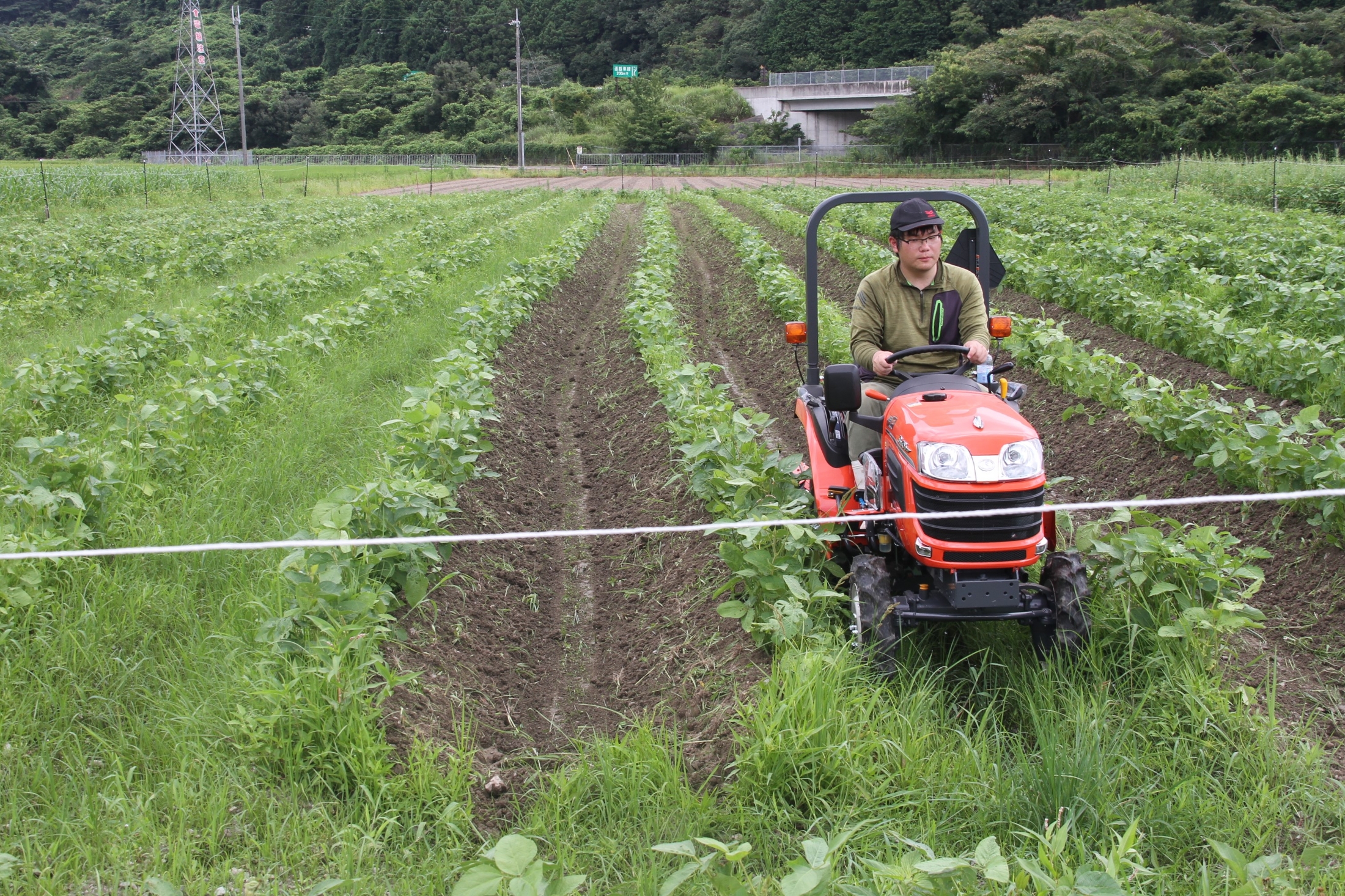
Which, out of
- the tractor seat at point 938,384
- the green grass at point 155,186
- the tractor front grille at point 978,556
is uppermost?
the green grass at point 155,186

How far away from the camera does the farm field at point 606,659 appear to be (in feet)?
9.18

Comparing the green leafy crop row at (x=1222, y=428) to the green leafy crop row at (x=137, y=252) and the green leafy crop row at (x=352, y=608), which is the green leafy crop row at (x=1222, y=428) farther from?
the green leafy crop row at (x=137, y=252)

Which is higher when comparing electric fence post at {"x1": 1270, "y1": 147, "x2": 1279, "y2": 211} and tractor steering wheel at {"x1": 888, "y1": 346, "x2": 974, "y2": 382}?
electric fence post at {"x1": 1270, "y1": 147, "x2": 1279, "y2": 211}

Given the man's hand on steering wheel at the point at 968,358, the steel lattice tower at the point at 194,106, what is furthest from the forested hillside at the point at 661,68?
the man's hand on steering wheel at the point at 968,358

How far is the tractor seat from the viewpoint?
12.6ft

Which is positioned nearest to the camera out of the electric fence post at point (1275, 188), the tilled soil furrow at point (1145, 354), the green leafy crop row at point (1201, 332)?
→ the green leafy crop row at point (1201, 332)

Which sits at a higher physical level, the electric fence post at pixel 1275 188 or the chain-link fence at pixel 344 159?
the chain-link fence at pixel 344 159

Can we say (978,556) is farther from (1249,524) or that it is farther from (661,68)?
(661,68)

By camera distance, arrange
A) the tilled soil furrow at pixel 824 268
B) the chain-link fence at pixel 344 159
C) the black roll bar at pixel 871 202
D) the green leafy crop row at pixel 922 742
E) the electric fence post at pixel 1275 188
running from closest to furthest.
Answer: the green leafy crop row at pixel 922 742 → the black roll bar at pixel 871 202 → the tilled soil furrow at pixel 824 268 → the electric fence post at pixel 1275 188 → the chain-link fence at pixel 344 159

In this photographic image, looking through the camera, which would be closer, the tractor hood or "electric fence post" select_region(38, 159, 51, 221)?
the tractor hood

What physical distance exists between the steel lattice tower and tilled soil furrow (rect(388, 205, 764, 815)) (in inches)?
2184

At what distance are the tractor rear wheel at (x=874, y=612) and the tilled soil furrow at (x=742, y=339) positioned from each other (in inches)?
71.1

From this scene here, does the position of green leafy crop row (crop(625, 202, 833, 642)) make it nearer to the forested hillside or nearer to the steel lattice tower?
the forested hillside

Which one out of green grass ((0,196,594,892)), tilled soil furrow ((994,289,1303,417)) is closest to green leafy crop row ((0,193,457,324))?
green grass ((0,196,594,892))
